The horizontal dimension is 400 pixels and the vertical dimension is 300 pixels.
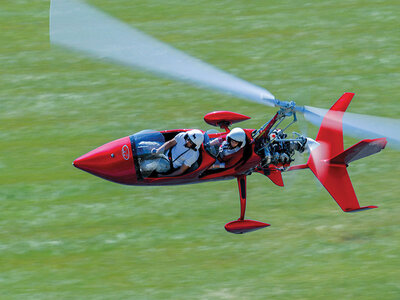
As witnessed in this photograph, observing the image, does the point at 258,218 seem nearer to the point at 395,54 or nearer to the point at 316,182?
the point at 316,182

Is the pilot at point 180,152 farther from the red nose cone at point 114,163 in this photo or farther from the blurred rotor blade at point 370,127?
the blurred rotor blade at point 370,127

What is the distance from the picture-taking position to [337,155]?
1616cm

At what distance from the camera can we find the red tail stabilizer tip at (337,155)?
15.7 m

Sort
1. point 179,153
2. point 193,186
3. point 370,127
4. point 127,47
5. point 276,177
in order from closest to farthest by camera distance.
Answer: point 179,153 → point 276,177 → point 193,186 → point 370,127 → point 127,47

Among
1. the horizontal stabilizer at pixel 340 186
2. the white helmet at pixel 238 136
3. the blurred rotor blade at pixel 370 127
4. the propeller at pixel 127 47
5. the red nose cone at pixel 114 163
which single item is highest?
the propeller at pixel 127 47

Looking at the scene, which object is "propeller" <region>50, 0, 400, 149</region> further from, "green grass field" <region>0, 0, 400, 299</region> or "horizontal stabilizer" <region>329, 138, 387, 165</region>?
"horizontal stabilizer" <region>329, 138, 387, 165</region>

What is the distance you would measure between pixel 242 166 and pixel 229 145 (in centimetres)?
66

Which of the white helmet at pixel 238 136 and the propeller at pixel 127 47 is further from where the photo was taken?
the propeller at pixel 127 47

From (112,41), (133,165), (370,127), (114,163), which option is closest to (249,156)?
(133,165)

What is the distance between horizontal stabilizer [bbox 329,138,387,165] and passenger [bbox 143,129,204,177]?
137 inches

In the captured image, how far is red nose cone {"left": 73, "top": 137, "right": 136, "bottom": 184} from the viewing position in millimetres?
15570

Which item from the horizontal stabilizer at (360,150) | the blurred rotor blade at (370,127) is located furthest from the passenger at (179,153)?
the blurred rotor blade at (370,127)

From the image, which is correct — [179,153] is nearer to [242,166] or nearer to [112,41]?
[242,166]

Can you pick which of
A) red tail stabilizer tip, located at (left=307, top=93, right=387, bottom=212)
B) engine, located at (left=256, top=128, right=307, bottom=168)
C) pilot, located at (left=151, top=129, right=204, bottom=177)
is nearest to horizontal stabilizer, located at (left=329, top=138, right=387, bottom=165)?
red tail stabilizer tip, located at (left=307, top=93, right=387, bottom=212)
